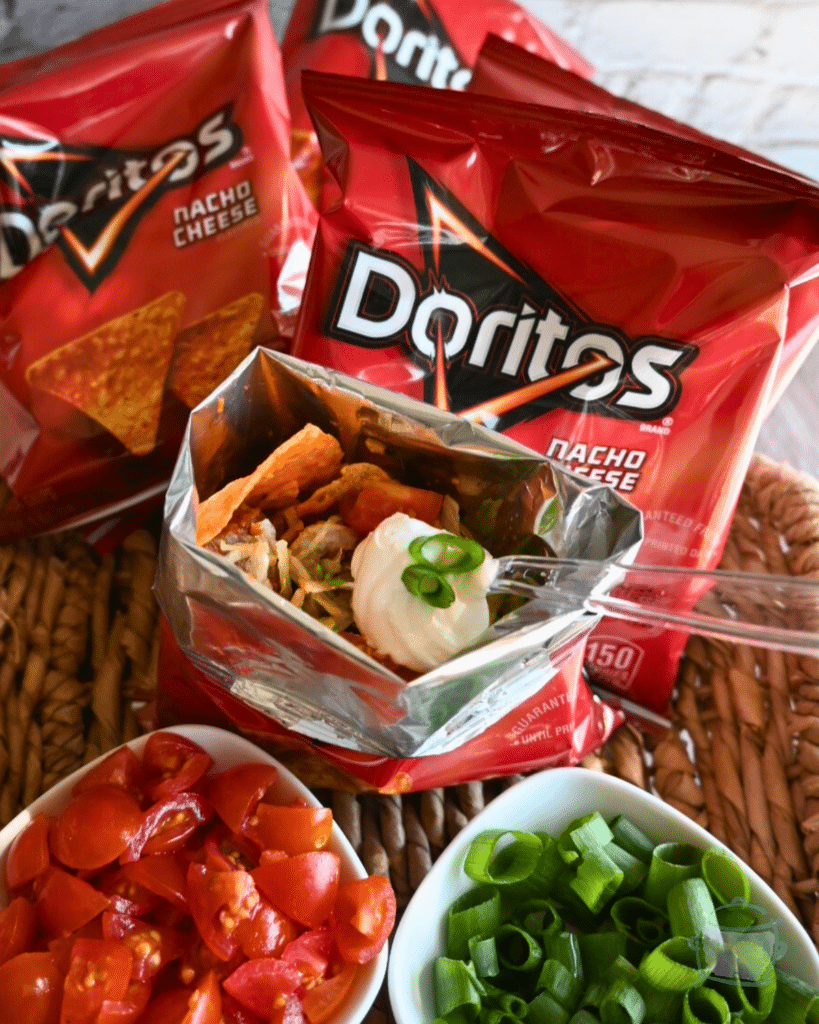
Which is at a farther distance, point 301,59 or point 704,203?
point 301,59

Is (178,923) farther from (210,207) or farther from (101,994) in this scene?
(210,207)

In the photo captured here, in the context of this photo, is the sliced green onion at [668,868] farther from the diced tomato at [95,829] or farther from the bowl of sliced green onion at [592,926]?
the diced tomato at [95,829]

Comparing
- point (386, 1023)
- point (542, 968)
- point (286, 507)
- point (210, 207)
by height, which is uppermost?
point (210, 207)

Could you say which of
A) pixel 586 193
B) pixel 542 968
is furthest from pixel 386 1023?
pixel 586 193

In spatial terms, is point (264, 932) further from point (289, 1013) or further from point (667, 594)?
point (667, 594)

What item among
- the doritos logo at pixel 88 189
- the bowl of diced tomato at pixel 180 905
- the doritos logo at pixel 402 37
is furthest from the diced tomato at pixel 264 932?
the doritos logo at pixel 402 37
